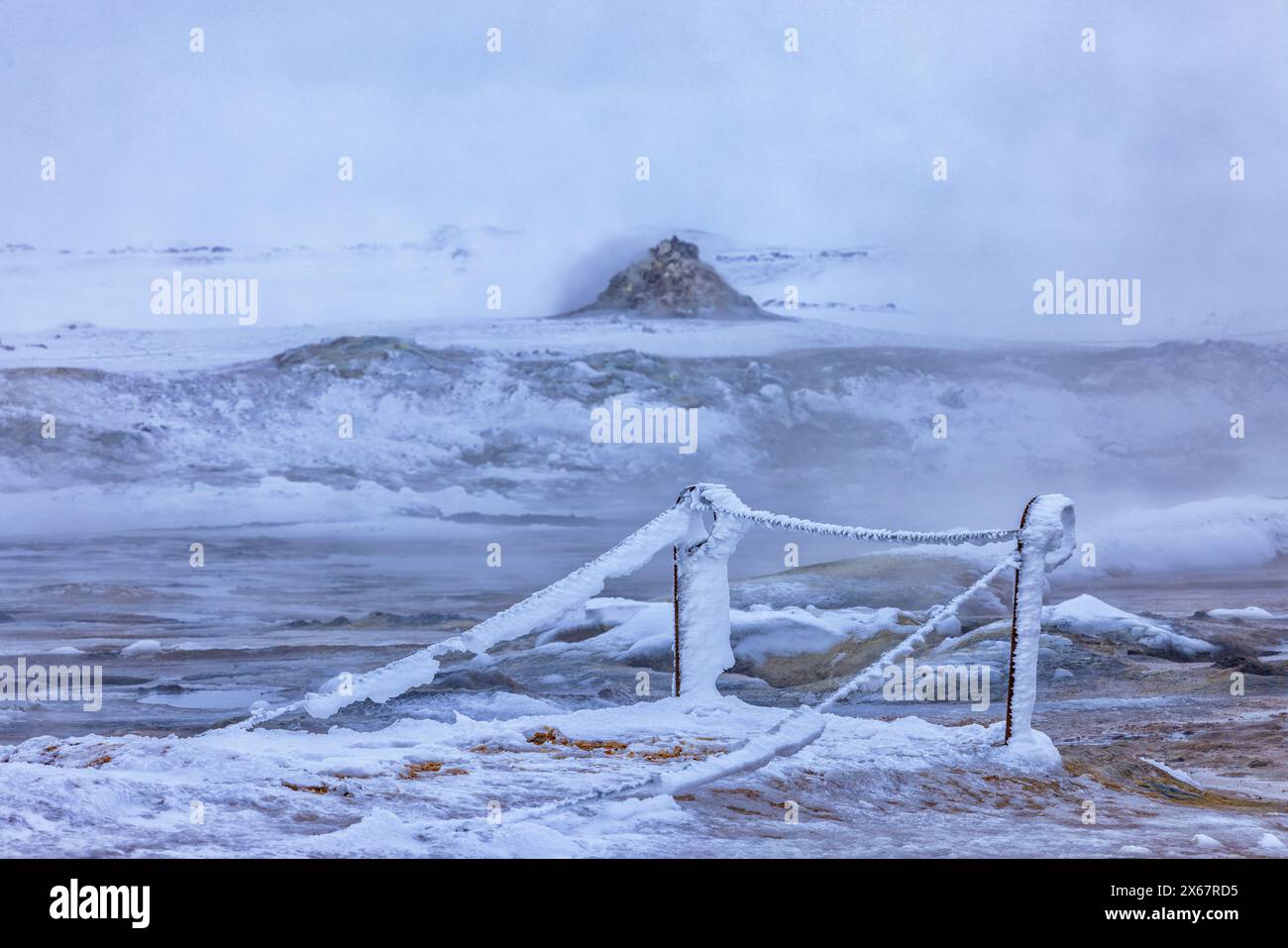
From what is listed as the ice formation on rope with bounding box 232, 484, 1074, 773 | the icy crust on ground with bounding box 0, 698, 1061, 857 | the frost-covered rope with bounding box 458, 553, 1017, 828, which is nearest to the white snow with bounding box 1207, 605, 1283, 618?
the ice formation on rope with bounding box 232, 484, 1074, 773

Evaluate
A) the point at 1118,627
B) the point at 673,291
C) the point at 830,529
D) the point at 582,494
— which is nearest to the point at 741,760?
the point at 830,529

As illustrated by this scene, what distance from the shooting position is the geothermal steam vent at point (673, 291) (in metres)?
8.00

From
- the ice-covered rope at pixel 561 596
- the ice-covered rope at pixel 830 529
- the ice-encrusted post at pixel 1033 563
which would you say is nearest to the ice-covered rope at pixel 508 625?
the ice-covered rope at pixel 561 596

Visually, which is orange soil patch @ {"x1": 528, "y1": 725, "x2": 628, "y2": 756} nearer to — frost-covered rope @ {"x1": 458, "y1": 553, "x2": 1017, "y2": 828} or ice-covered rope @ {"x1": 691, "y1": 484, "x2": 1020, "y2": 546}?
frost-covered rope @ {"x1": 458, "y1": 553, "x2": 1017, "y2": 828}

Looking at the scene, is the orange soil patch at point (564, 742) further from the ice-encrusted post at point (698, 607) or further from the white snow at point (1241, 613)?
the white snow at point (1241, 613)

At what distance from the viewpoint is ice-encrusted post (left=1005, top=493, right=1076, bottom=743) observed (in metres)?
4.09

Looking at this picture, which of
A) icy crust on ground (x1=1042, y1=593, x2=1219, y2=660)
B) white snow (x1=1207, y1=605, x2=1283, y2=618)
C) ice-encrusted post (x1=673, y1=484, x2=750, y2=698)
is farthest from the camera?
white snow (x1=1207, y1=605, x2=1283, y2=618)

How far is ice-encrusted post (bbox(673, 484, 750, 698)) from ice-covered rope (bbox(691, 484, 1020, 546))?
51mm

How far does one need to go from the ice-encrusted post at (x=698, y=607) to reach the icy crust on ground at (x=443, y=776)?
0.60 ft

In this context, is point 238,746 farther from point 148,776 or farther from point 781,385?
point 781,385

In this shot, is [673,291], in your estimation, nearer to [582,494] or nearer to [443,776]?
[582,494]

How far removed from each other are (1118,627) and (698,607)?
329 cm

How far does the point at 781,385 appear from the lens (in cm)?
802

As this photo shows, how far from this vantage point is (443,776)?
3.88 meters
